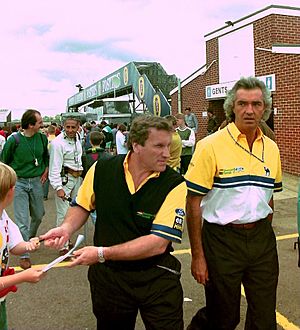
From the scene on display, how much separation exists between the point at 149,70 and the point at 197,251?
2044cm

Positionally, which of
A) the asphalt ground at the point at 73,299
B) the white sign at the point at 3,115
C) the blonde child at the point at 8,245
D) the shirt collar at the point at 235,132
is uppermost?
the white sign at the point at 3,115

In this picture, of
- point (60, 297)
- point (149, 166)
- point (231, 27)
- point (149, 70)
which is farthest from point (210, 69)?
point (149, 166)

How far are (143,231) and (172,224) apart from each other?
17 cm

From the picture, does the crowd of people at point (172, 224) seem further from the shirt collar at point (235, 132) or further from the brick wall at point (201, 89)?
the brick wall at point (201, 89)

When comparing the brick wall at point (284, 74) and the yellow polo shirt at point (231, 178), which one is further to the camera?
the brick wall at point (284, 74)

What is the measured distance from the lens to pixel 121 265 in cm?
241

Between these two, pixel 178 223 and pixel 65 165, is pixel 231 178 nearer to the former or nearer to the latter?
pixel 178 223

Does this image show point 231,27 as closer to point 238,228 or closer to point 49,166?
point 49,166

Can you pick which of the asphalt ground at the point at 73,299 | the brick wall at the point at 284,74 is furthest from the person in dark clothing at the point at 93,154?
the brick wall at the point at 284,74

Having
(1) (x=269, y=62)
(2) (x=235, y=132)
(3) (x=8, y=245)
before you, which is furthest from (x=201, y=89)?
(3) (x=8, y=245)

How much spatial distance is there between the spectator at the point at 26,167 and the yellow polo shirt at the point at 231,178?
3165 mm

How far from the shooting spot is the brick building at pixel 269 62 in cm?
1143

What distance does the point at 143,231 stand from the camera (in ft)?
7.88

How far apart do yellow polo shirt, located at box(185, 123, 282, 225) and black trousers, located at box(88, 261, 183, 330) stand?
573mm
